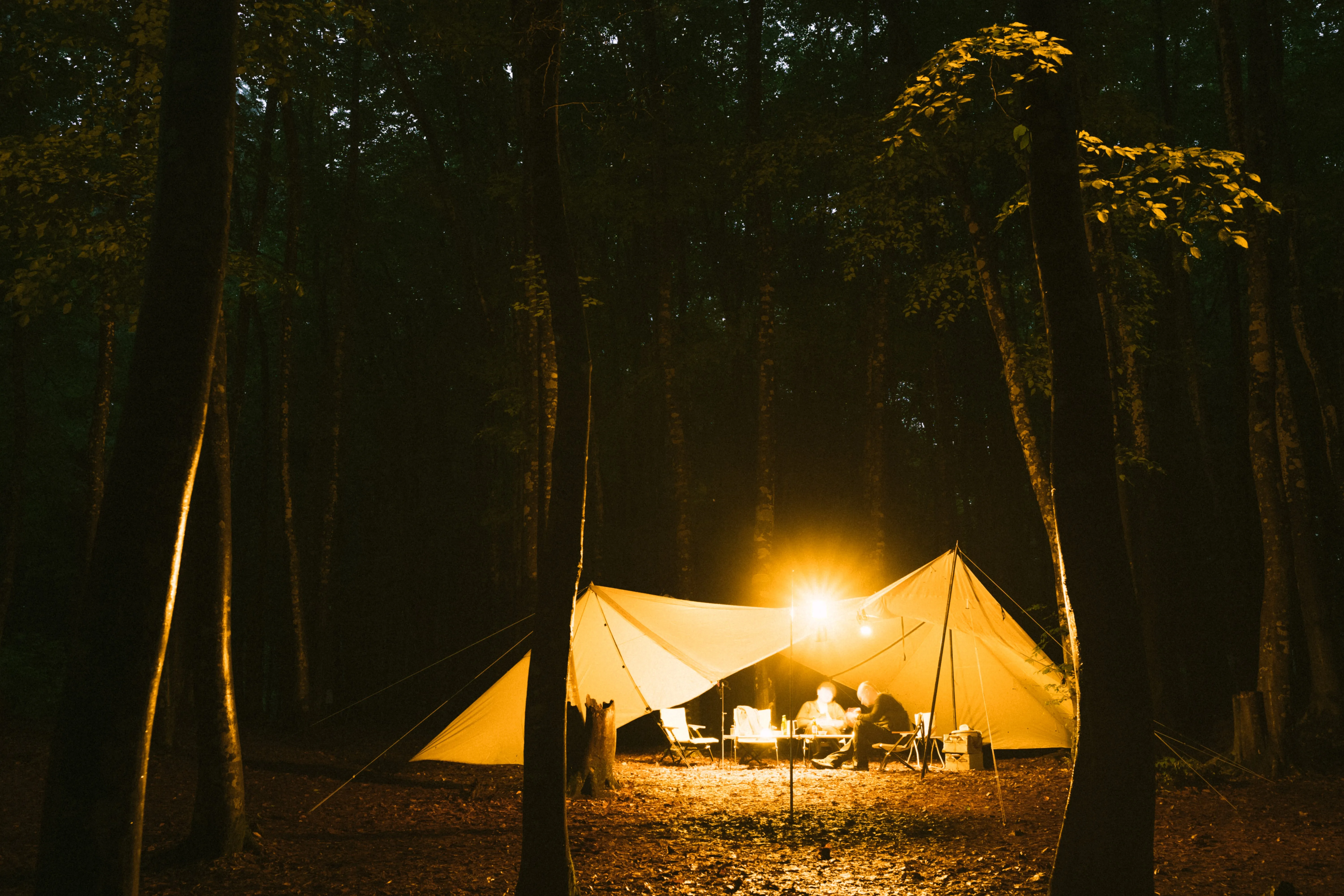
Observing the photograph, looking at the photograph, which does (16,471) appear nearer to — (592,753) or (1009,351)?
(592,753)

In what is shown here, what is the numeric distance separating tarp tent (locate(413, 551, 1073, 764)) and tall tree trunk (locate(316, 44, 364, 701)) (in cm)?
495

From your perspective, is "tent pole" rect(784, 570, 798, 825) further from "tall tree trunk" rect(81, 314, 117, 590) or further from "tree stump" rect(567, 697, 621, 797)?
"tall tree trunk" rect(81, 314, 117, 590)

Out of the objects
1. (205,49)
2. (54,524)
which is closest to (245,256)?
(205,49)

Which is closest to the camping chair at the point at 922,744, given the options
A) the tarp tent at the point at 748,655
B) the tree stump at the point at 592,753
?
the tarp tent at the point at 748,655

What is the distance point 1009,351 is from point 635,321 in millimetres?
9064

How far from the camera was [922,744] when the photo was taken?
378 inches

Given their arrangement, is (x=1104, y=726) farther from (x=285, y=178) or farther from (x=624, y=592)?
(x=285, y=178)

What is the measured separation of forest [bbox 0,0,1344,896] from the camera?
3740 mm

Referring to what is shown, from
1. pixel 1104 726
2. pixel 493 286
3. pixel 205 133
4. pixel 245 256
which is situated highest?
pixel 493 286

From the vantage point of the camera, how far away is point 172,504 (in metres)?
2.76

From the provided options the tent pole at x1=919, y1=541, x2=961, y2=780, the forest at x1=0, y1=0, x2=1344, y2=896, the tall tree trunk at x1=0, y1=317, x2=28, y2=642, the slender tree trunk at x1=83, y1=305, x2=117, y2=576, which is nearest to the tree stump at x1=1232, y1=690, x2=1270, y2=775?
the forest at x1=0, y1=0, x2=1344, y2=896

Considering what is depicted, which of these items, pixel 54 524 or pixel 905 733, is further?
pixel 54 524

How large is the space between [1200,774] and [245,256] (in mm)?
7891

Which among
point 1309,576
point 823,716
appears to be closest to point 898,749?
point 823,716
